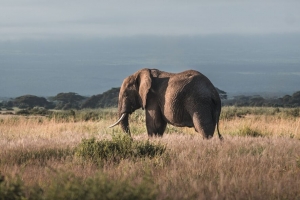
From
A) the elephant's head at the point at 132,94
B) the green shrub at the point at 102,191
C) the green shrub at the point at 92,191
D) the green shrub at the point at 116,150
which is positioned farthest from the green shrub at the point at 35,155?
the green shrub at the point at 102,191

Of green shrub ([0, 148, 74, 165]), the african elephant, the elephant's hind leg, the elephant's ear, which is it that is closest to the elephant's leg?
the african elephant

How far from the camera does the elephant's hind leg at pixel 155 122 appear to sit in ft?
46.7

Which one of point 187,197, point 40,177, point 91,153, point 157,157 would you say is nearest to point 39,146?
point 91,153

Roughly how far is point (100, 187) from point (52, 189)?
1.48ft

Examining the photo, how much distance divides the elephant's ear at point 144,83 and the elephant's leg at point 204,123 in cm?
140

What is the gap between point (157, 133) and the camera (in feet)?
46.9

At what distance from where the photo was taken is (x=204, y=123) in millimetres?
13461

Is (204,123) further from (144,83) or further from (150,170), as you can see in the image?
(150,170)

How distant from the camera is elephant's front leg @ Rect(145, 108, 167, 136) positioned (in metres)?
14.2

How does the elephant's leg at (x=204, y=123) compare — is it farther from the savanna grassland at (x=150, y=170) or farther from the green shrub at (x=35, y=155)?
the green shrub at (x=35, y=155)

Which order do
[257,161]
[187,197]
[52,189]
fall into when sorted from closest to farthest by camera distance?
[52,189], [187,197], [257,161]

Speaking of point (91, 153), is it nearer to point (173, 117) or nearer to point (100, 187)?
point (173, 117)

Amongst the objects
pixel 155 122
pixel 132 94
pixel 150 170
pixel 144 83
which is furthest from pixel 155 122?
pixel 150 170

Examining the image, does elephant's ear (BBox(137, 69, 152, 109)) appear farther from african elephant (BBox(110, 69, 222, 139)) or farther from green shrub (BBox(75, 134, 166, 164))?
green shrub (BBox(75, 134, 166, 164))
